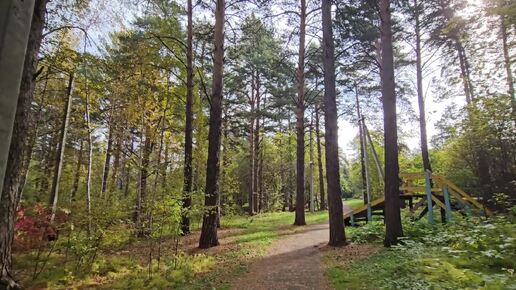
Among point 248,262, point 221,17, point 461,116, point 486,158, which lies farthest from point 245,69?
point 248,262

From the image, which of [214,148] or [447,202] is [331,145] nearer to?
[214,148]

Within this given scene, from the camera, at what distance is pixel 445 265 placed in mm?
3746

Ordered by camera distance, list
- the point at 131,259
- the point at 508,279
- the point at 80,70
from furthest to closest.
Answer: the point at 80,70, the point at 131,259, the point at 508,279

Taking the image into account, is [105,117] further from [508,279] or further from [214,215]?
[508,279]

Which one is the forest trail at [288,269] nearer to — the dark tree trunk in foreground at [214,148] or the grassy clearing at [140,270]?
the grassy clearing at [140,270]

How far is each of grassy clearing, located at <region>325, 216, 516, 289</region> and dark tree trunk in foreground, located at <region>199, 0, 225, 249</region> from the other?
3.17 m

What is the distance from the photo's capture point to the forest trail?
4.98 m

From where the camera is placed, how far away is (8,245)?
4191 millimetres

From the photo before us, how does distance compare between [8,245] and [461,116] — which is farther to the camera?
[461,116]

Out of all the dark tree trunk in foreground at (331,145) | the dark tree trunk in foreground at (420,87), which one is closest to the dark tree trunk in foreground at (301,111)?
the dark tree trunk in foreground at (331,145)

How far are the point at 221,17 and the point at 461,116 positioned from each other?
9809 mm

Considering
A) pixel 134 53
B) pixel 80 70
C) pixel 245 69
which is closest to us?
pixel 80 70

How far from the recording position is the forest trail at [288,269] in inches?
196

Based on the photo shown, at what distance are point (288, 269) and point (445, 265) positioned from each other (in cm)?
291
